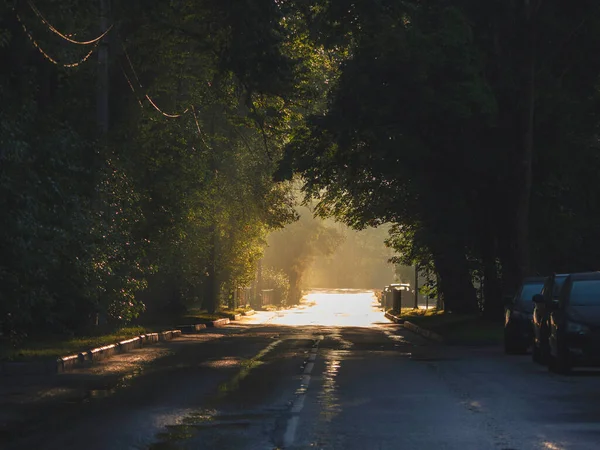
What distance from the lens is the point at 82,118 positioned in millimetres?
33375

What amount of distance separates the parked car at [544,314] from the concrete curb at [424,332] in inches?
436

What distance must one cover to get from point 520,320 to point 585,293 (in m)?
5.87

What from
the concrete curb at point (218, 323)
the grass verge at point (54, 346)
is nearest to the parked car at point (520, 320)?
the grass verge at point (54, 346)

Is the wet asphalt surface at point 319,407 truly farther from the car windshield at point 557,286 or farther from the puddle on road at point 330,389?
the car windshield at point 557,286

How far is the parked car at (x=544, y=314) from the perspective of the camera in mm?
22422

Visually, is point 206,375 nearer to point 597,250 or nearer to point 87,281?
point 87,281

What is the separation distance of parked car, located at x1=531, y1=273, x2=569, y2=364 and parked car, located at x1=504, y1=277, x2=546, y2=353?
284 centimetres

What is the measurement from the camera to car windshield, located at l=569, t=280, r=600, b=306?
21.2m

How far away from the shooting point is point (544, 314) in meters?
22.8

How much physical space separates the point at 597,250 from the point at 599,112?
24.1 ft

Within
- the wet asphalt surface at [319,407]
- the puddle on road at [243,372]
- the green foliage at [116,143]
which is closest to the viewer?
the wet asphalt surface at [319,407]

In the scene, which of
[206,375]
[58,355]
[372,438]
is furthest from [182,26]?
[372,438]

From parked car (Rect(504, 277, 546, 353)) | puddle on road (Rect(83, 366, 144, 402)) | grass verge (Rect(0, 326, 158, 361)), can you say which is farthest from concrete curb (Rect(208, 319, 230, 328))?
puddle on road (Rect(83, 366, 144, 402))

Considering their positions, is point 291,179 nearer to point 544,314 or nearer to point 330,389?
point 544,314
